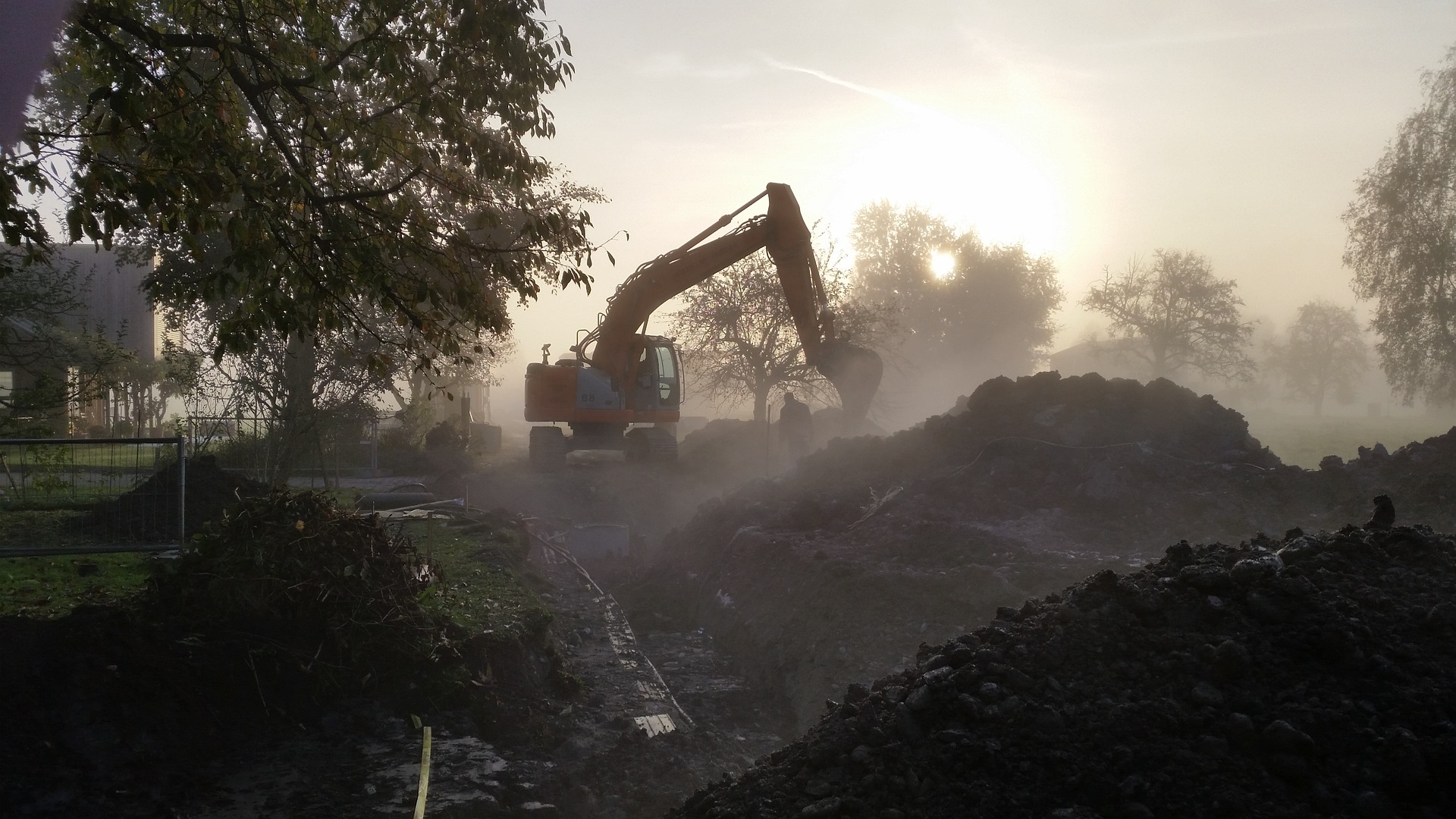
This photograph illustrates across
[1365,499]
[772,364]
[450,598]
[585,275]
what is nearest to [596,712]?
[450,598]

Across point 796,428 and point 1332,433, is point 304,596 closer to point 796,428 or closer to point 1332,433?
point 796,428

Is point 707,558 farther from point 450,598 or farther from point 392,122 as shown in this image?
point 392,122

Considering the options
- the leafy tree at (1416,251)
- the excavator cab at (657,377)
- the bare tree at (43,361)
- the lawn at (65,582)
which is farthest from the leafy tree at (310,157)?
the leafy tree at (1416,251)

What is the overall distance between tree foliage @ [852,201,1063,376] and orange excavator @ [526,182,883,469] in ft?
104

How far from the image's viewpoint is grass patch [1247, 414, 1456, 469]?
29.0 m

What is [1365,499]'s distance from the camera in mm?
11281

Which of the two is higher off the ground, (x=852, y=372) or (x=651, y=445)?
(x=852, y=372)

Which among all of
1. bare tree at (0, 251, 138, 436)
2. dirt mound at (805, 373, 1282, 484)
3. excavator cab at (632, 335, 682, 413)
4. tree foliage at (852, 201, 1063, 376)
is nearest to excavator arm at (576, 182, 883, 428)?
excavator cab at (632, 335, 682, 413)

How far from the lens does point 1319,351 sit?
65.2 m

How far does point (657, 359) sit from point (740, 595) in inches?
307

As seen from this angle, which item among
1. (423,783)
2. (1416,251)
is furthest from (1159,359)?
(423,783)

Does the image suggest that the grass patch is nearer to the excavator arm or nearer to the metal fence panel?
the excavator arm

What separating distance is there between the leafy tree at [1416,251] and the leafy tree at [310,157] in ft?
97.7

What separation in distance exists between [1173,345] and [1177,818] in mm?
48704
